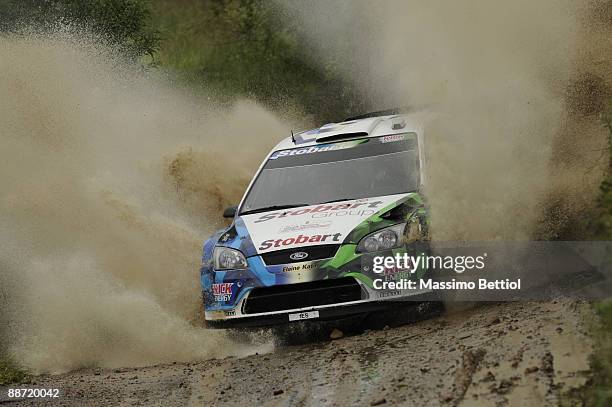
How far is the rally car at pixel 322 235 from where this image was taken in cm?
862

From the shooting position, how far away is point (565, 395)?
19.5ft


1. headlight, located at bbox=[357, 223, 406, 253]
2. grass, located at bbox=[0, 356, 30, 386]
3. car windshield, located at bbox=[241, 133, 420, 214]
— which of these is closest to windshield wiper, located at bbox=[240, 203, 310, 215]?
car windshield, located at bbox=[241, 133, 420, 214]

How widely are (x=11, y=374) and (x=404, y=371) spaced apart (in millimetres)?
4207

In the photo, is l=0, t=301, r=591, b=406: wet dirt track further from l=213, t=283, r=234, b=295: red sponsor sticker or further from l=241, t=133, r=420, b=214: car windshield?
l=241, t=133, r=420, b=214: car windshield

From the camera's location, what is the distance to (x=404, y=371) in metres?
7.11

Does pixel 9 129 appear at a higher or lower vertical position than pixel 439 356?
higher

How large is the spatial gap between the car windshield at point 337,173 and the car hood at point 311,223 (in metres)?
0.21

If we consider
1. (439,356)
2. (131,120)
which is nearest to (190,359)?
(439,356)

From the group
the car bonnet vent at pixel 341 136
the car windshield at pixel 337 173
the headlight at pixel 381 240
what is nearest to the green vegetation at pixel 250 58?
the car bonnet vent at pixel 341 136

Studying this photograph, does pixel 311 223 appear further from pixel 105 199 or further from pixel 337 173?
pixel 105 199

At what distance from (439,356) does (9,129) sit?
904cm

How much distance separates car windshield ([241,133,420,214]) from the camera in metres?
9.68

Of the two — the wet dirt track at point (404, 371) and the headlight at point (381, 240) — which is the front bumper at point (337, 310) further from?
the headlight at point (381, 240)

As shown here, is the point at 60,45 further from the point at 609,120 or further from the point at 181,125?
the point at 609,120
